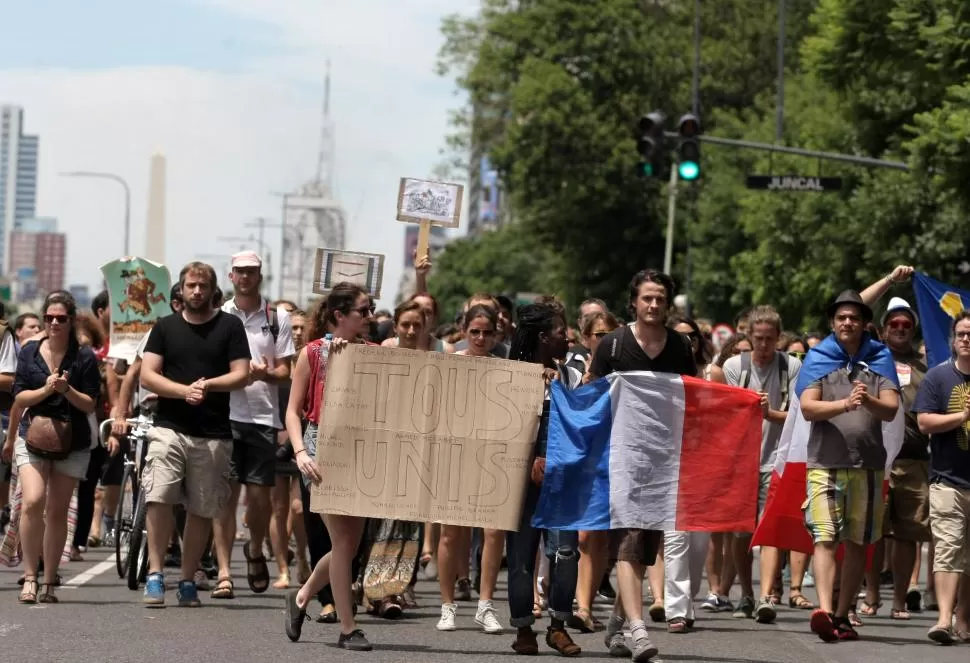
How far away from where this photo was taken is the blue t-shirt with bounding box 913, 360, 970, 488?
1130 centimetres

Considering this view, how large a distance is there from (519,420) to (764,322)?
2.99 m

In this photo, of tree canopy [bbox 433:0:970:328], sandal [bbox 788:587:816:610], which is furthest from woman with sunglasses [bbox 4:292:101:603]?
tree canopy [bbox 433:0:970:328]

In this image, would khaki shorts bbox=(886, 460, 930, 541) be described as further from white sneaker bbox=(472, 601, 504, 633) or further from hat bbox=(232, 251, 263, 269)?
hat bbox=(232, 251, 263, 269)

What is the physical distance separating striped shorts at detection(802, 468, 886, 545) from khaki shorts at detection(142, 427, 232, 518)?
3.37 metres

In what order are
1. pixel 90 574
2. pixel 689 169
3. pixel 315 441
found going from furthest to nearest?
pixel 689 169 < pixel 90 574 < pixel 315 441

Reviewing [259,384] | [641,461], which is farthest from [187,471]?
[641,461]

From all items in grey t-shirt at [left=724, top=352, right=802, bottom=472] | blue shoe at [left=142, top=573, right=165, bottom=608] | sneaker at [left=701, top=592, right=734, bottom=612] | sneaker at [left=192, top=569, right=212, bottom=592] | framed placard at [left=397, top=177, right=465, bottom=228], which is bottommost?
sneaker at [left=192, top=569, right=212, bottom=592]

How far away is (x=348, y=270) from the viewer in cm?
1380

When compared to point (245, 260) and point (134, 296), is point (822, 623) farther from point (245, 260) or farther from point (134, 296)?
point (134, 296)

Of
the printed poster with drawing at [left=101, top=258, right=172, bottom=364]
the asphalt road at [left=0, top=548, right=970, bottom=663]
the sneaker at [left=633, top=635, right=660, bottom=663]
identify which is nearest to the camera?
the sneaker at [left=633, top=635, right=660, bottom=663]

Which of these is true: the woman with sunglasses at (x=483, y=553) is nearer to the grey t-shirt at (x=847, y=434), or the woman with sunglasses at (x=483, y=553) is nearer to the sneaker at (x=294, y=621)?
the sneaker at (x=294, y=621)

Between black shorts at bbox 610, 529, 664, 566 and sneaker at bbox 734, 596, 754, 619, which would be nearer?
black shorts at bbox 610, 529, 664, 566

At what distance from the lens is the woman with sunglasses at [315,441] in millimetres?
9820

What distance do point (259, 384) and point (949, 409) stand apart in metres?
4.33
